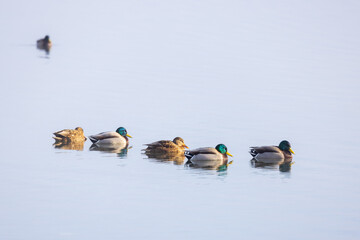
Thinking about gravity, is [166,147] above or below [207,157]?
above

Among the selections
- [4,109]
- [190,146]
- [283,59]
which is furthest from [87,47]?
[190,146]

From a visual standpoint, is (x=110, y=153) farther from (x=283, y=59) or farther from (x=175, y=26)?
(x=175, y=26)

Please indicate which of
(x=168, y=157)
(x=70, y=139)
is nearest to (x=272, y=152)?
(x=168, y=157)

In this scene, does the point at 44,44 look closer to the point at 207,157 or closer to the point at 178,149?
the point at 178,149

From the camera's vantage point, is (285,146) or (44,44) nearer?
(285,146)

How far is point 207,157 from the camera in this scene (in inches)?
970

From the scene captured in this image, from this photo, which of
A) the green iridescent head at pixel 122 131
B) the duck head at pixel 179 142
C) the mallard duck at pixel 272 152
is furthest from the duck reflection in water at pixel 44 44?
the mallard duck at pixel 272 152

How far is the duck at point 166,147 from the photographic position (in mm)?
25031

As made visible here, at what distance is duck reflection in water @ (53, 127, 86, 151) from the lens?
25406 millimetres

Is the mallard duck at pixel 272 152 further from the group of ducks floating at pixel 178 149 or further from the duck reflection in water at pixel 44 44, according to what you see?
the duck reflection in water at pixel 44 44

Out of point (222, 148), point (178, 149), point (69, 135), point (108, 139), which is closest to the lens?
point (222, 148)

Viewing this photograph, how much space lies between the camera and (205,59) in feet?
144

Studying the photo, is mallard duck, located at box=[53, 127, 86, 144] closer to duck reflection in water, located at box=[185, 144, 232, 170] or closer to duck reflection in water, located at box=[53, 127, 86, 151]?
duck reflection in water, located at box=[53, 127, 86, 151]

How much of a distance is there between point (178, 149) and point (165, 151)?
17.7 inches
